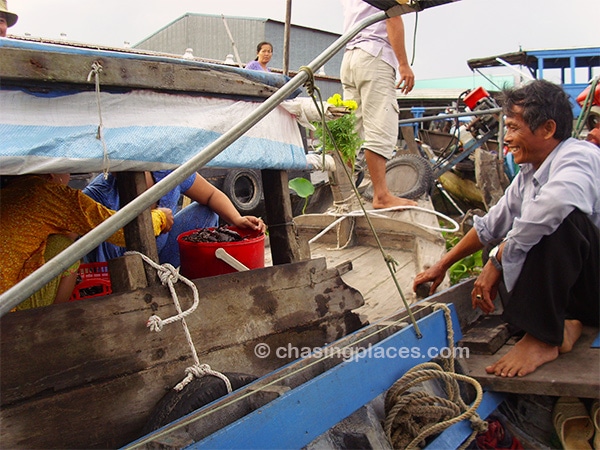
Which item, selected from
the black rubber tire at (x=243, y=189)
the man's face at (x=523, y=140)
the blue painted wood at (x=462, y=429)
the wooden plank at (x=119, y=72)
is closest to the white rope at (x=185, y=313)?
the wooden plank at (x=119, y=72)

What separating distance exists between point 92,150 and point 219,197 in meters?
1.21

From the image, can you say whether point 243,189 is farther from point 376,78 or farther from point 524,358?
point 524,358

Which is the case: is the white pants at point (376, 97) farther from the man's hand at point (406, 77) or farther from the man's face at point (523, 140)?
the man's face at point (523, 140)

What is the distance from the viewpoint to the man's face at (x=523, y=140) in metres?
2.46

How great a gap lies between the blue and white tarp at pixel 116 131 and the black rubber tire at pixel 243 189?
17.4 ft

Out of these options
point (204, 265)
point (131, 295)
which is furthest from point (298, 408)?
point (204, 265)

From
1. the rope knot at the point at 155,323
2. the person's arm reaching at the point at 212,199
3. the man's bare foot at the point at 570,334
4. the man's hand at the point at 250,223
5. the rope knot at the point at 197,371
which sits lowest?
the man's bare foot at the point at 570,334

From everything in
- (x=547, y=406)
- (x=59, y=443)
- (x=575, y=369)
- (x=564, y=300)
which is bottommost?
(x=547, y=406)

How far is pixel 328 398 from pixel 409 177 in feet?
14.3

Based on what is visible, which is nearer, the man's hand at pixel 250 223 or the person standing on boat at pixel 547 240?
the person standing on boat at pixel 547 240

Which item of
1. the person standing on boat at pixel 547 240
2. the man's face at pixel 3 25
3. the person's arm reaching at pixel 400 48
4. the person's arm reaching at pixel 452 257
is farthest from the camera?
the person's arm reaching at pixel 400 48

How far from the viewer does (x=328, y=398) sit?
5.63 feet

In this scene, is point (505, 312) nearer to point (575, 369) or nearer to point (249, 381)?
point (575, 369)

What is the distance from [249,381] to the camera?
6.14 ft
